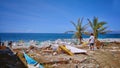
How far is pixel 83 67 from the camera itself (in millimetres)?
7848

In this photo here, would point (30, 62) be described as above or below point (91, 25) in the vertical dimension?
below

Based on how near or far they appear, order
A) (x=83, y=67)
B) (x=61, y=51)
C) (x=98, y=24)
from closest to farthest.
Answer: (x=83, y=67), (x=61, y=51), (x=98, y=24)

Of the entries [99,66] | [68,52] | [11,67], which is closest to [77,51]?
[68,52]

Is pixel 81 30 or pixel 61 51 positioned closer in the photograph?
pixel 61 51

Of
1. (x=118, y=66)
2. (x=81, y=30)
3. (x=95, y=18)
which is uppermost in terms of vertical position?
(x=95, y=18)

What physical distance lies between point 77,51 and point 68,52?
0.89 metres

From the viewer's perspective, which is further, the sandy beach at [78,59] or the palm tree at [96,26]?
the palm tree at [96,26]

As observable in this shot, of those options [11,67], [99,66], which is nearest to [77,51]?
[99,66]

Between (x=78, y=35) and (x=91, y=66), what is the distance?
15906 millimetres

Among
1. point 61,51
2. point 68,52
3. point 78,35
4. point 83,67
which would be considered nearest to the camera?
point 83,67

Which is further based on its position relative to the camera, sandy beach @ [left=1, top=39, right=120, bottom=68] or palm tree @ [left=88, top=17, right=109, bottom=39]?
palm tree @ [left=88, top=17, right=109, bottom=39]

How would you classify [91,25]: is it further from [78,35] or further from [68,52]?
[68,52]

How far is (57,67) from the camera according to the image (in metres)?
7.94

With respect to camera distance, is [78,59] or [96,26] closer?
[78,59]
